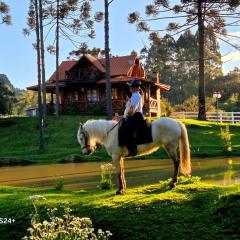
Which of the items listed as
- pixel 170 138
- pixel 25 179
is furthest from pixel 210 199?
pixel 25 179

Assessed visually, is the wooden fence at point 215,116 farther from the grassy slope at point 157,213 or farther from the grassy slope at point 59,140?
the grassy slope at point 157,213

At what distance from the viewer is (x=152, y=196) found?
27.8 feet

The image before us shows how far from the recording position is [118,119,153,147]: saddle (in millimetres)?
9523

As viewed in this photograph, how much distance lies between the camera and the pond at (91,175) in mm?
13711

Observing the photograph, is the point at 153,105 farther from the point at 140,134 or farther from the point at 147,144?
the point at 140,134

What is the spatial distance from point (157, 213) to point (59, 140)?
77.3ft

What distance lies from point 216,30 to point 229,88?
37.3 meters

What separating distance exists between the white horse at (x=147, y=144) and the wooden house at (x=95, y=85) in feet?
99.2

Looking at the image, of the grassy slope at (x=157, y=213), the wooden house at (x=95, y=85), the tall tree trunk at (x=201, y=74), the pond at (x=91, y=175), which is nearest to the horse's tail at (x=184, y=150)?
the grassy slope at (x=157, y=213)

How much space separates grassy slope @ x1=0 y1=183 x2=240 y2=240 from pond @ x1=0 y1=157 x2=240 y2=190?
14.4ft

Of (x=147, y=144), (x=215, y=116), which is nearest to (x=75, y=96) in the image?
(x=215, y=116)

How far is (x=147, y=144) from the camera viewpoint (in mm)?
9688

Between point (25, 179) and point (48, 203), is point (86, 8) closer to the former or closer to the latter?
point (25, 179)

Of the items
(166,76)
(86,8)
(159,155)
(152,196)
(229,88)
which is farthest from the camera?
(166,76)
